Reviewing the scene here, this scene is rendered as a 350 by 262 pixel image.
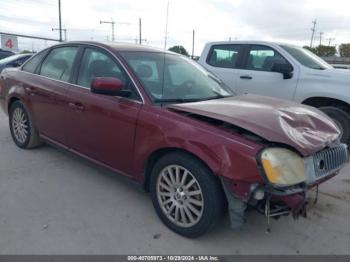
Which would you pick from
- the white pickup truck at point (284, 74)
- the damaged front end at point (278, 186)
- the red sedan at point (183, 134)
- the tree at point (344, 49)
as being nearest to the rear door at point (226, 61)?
the white pickup truck at point (284, 74)

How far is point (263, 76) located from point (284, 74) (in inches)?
16.2

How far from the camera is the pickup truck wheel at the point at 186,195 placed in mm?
2710

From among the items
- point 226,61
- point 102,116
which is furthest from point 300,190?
point 226,61

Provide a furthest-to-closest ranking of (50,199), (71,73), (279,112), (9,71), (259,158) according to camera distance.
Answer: (9,71), (71,73), (50,199), (279,112), (259,158)

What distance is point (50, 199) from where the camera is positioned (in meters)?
3.59

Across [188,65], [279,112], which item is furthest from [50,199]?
[279,112]

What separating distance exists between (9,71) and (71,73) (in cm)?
180

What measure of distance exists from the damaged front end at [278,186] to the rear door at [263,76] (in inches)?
140

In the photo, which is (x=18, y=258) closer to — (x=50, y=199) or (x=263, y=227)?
(x=50, y=199)

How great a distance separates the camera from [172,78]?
12.1ft

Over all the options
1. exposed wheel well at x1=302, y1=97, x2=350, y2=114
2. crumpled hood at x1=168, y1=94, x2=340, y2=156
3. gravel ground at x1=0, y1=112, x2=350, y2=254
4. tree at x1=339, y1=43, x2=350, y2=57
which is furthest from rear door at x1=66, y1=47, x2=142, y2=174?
tree at x1=339, y1=43, x2=350, y2=57

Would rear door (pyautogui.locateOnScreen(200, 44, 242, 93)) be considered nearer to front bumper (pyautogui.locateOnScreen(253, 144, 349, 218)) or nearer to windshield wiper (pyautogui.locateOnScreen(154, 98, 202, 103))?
windshield wiper (pyautogui.locateOnScreen(154, 98, 202, 103))

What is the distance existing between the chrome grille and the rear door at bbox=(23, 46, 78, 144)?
108 inches

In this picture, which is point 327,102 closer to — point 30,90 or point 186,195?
point 186,195
